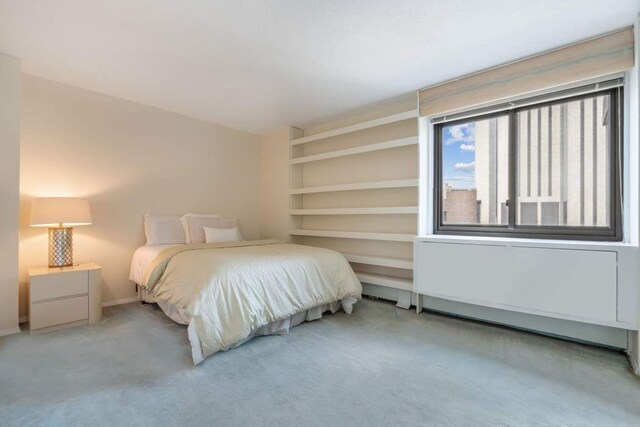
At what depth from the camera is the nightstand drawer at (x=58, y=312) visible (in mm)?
2461

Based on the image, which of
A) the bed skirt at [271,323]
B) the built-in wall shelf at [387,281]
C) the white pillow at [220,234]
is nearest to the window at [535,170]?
the built-in wall shelf at [387,281]

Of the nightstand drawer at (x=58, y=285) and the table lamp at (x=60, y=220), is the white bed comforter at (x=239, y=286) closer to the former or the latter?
the nightstand drawer at (x=58, y=285)

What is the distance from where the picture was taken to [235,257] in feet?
8.38

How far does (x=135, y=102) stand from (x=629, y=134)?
4.62 m

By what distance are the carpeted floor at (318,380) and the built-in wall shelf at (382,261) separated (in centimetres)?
76

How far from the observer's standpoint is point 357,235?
363 centimetres

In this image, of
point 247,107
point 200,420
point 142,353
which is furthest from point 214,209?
point 200,420

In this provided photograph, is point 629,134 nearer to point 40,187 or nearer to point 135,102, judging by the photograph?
point 135,102

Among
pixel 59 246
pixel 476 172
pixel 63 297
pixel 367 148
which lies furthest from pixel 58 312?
pixel 476 172

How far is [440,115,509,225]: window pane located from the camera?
2.94 m

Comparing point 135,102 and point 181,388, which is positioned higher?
point 135,102

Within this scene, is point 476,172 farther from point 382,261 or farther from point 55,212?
point 55,212

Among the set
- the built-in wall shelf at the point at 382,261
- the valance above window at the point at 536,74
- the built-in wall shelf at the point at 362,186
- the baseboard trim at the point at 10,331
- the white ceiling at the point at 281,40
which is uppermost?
the white ceiling at the point at 281,40

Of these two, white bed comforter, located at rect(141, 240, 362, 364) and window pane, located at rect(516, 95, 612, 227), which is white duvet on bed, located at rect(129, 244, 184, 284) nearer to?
white bed comforter, located at rect(141, 240, 362, 364)
